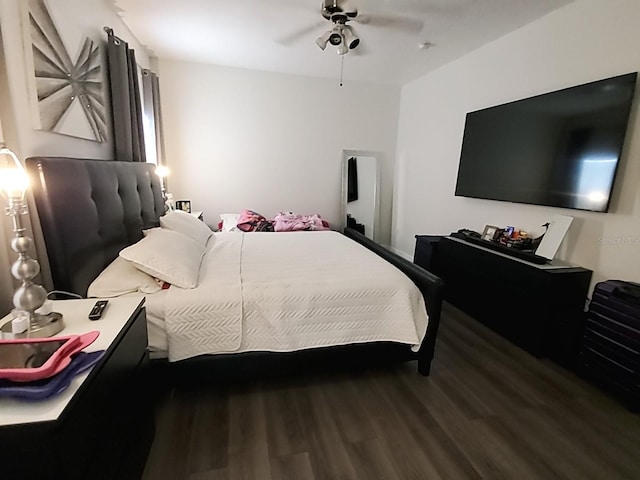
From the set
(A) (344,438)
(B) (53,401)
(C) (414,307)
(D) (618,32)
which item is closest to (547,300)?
(C) (414,307)

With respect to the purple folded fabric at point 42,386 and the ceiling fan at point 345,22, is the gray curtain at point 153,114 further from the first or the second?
the purple folded fabric at point 42,386

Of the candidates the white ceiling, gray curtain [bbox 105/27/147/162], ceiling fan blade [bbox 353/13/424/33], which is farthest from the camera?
ceiling fan blade [bbox 353/13/424/33]

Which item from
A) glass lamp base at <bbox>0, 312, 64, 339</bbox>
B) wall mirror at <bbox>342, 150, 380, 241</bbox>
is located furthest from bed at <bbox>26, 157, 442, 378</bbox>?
wall mirror at <bbox>342, 150, 380, 241</bbox>

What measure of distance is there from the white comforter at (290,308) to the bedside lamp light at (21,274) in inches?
23.1

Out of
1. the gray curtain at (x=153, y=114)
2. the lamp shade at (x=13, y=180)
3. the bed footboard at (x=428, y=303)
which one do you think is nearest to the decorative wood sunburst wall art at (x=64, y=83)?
the lamp shade at (x=13, y=180)

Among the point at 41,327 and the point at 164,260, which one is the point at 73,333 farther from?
the point at 164,260

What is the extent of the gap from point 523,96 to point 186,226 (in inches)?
126

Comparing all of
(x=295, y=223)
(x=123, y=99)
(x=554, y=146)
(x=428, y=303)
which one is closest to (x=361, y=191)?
(x=295, y=223)

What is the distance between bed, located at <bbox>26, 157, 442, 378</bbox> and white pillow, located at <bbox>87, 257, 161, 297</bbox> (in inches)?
2.0

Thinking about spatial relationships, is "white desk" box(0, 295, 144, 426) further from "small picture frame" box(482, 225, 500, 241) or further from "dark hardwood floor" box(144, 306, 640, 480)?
"small picture frame" box(482, 225, 500, 241)

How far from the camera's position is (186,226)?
264 centimetres

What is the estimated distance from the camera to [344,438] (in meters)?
1.61

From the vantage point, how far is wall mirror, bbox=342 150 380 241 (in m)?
4.90

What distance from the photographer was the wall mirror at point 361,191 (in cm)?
490
